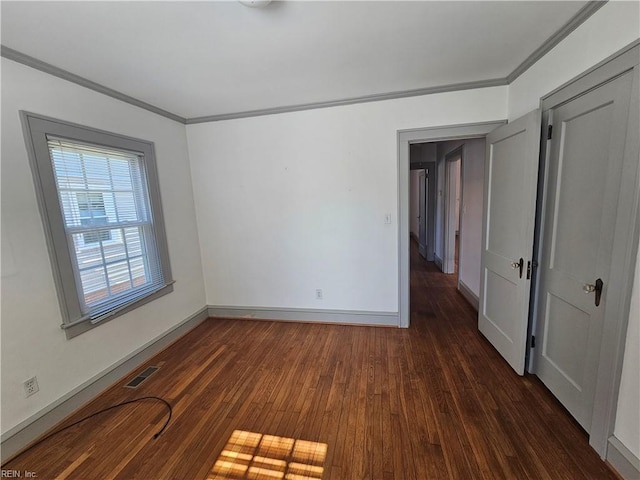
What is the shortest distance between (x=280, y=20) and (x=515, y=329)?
2.77m

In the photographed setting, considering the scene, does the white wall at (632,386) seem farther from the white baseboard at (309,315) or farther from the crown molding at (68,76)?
the crown molding at (68,76)

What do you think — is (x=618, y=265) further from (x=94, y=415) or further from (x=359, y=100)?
(x=94, y=415)

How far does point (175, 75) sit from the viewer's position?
2104 mm

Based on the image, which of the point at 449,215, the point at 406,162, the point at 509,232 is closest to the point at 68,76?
the point at 406,162

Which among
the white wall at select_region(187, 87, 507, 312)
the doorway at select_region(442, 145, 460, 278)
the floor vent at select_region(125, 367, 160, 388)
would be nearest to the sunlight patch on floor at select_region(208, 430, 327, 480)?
the floor vent at select_region(125, 367, 160, 388)

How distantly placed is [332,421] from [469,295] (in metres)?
2.72

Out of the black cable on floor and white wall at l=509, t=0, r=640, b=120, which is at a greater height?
white wall at l=509, t=0, r=640, b=120

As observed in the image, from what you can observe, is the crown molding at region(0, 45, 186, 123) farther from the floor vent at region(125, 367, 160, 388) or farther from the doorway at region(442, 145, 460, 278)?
the doorway at region(442, 145, 460, 278)

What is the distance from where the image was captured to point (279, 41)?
5.65ft

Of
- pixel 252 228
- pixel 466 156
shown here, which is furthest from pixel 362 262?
pixel 466 156

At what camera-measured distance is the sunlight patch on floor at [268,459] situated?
4.73 feet

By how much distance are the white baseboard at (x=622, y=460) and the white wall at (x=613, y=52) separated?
3cm

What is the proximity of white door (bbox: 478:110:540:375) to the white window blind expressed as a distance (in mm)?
3322

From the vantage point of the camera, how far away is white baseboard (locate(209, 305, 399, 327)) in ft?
9.98
